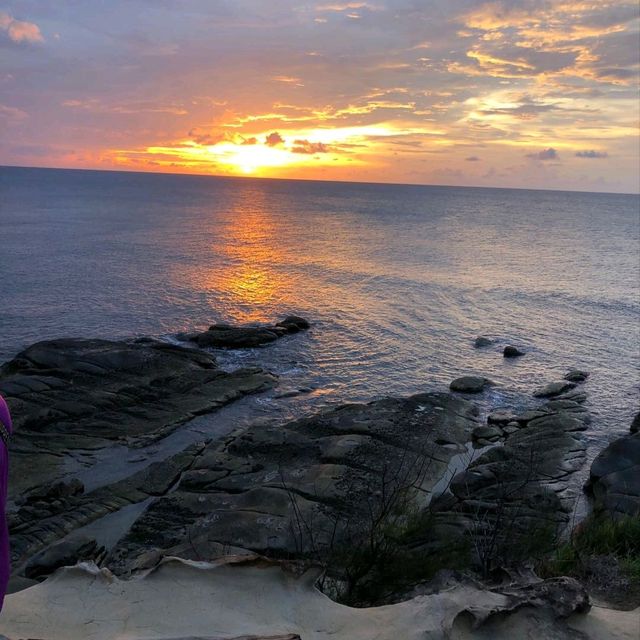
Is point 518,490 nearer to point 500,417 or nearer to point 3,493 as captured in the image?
point 500,417

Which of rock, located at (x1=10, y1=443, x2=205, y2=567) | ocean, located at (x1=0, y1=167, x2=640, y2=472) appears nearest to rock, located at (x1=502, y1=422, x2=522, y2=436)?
ocean, located at (x1=0, y1=167, x2=640, y2=472)

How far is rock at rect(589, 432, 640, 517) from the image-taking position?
1474cm

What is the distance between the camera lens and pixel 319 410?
23547mm

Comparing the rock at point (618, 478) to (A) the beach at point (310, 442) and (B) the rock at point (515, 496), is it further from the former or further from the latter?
(B) the rock at point (515, 496)

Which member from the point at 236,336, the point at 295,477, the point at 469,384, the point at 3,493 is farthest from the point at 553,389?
the point at 3,493

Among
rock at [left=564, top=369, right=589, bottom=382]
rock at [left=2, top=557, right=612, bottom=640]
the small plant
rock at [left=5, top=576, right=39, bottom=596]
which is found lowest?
rock at [left=564, top=369, right=589, bottom=382]

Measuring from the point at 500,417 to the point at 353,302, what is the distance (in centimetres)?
2194

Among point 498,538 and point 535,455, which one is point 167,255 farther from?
point 498,538

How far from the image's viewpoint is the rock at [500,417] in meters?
22.8

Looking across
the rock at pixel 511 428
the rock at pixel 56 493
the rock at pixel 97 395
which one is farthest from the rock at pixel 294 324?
the rock at pixel 56 493

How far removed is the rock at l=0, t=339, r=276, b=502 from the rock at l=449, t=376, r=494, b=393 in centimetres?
857

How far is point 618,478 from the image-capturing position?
53.1 feet

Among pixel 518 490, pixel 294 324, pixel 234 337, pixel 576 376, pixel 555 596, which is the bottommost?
pixel 576 376

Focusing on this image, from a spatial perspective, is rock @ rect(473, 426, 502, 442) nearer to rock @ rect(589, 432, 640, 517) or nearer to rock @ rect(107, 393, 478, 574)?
rock @ rect(107, 393, 478, 574)
